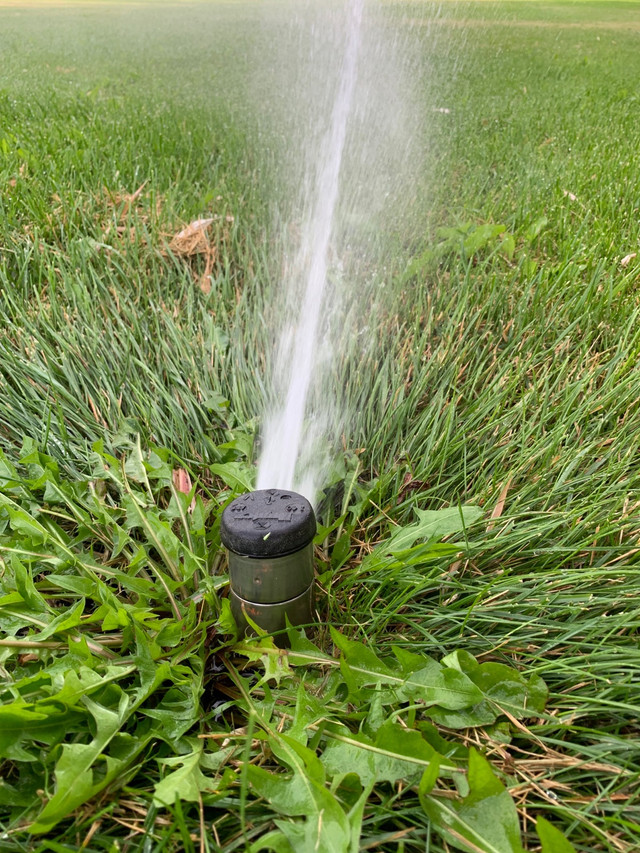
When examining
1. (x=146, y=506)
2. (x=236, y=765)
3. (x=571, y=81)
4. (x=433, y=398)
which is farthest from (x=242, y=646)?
(x=571, y=81)

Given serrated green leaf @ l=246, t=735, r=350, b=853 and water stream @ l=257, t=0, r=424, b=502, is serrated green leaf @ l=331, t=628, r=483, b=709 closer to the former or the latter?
serrated green leaf @ l=246, t=735, r=350, b=853

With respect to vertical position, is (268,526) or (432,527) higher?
(268,526)

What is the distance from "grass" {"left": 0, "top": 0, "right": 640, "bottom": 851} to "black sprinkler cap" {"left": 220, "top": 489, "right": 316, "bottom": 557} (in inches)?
7.9

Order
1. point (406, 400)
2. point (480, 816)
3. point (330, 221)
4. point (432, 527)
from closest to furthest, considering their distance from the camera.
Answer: point (480, 816) < point (432, 527) < point (406, 400) < point (330, 221)

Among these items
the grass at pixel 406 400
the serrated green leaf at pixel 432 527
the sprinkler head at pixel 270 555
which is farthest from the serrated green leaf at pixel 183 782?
the serrated green leaf at pixel 432 527

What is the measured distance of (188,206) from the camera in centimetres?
256

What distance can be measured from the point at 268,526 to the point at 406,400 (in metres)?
0.68

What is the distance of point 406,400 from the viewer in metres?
1.53

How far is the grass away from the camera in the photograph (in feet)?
2.94

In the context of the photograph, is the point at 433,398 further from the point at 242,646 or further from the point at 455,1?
the point at 455,1

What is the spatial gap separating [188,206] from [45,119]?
184cm

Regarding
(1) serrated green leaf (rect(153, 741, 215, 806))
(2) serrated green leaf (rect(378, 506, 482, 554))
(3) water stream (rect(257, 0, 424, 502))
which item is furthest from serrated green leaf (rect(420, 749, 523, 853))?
(3) water stream (rect(257, 0, 424, 502))

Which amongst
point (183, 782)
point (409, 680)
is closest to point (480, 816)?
point (409, 680)

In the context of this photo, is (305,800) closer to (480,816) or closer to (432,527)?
(480,816)
